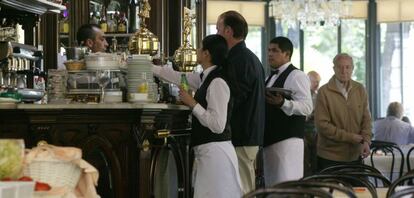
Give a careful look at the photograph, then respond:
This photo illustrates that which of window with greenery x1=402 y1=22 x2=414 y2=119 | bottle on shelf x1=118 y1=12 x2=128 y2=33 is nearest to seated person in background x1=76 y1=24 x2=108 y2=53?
bottle on shelf x1=118 y1=12 x2=128 y2=33

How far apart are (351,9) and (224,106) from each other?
10883 mm

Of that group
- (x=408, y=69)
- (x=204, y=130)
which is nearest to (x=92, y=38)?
(x=204, y=130)

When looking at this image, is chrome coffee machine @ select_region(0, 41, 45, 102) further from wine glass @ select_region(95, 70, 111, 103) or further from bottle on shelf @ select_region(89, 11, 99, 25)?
bottle on shelf @ select_region(89, 11, 99, 25)

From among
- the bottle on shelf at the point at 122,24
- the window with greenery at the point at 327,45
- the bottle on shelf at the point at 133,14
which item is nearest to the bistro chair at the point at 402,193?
the bottle on shelf at the point at 122,24

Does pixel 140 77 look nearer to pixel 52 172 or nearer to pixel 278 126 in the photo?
pixel 278 126

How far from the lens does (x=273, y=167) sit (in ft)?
22.9

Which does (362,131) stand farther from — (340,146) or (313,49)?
(313,49)

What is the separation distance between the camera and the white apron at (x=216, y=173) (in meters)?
5.84

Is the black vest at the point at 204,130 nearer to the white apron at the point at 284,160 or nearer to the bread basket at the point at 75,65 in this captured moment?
the bread basket at the point at 75,65

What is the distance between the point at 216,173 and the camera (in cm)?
585

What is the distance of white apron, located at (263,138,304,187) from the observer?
22.7ft

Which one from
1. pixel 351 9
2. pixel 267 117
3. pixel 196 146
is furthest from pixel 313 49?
pixel 196 146

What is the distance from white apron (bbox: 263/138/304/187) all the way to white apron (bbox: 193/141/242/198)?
3.42 feet

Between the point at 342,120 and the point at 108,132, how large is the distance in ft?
10.0
